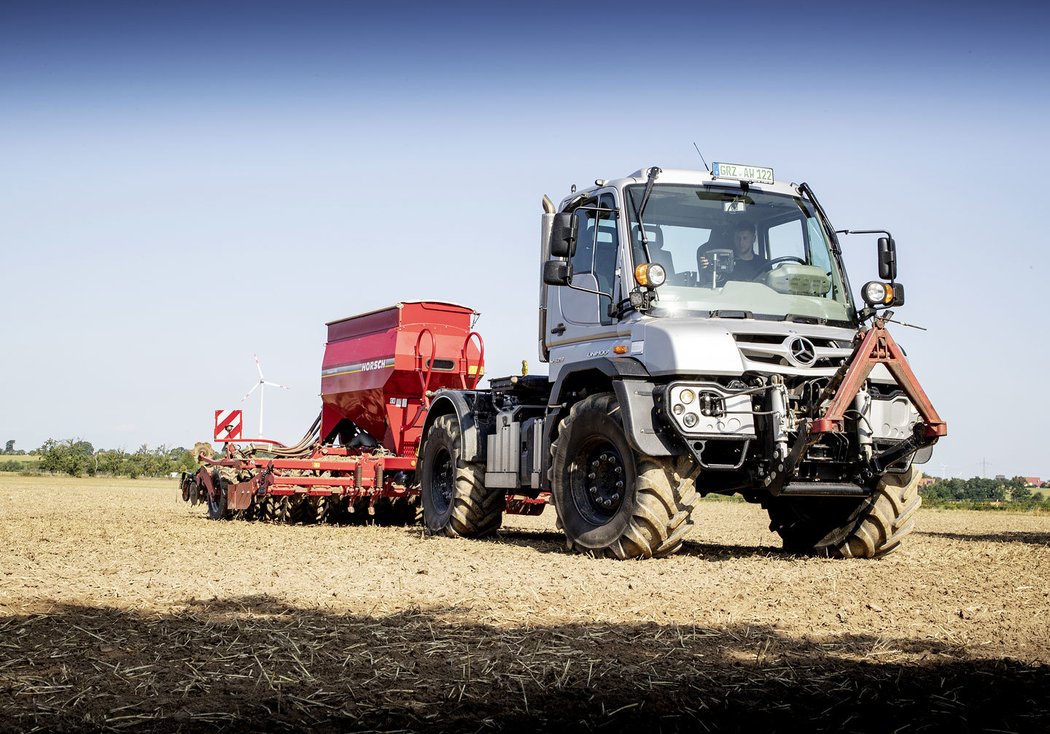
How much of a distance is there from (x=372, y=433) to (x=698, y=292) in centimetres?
846

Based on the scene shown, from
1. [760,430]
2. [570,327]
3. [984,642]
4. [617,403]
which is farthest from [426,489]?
[984,642]

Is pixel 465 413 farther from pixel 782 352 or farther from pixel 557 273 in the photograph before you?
pixel 782 352

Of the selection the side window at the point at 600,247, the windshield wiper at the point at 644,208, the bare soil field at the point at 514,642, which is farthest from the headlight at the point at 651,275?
the bare soil field at the point at 514,642

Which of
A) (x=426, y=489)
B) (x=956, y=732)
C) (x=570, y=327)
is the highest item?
(x=570, y=327)

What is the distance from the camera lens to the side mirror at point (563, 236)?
1009 centimetres

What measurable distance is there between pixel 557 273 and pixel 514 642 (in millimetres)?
4922

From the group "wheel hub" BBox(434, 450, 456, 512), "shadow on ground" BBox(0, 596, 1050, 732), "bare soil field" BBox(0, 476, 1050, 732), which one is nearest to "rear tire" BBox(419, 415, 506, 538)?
"wheel hub" BBox(434, 450, 456, 512)

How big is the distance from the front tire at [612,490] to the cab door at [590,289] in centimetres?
71

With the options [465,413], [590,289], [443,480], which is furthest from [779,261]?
[443,480]

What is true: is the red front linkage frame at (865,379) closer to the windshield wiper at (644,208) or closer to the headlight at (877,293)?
the headlight at (877,293)

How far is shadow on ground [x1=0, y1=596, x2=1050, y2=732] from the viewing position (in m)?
4.41

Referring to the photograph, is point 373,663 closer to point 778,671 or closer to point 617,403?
point 778,671

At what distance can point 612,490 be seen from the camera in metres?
10.0

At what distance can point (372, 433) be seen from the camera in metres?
17.3
